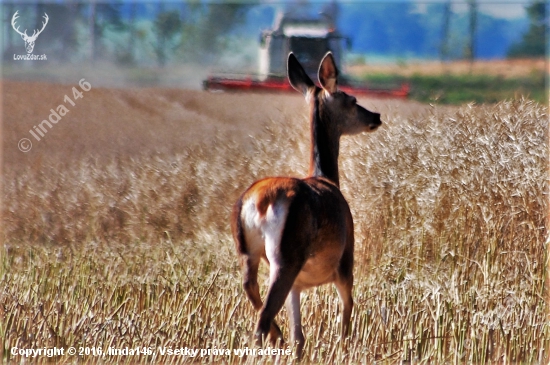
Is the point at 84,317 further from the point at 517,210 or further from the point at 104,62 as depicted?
the point at 104,62

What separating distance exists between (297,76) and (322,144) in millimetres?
644

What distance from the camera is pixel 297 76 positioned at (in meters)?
7.62

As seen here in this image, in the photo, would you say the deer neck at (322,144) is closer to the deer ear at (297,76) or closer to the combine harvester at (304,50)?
the deer ear at (297,76)

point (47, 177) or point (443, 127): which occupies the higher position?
point (443, 127)

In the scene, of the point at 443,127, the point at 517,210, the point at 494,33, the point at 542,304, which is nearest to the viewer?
the point at 542,304

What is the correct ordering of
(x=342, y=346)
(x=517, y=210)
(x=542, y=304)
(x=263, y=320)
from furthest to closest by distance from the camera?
(x=517, y=210)
(x=542, y=304)
(x=342, y=346)
(x=263, y=320)

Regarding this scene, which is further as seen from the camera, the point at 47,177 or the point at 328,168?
the point at 47,177

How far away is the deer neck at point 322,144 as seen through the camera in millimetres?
7383

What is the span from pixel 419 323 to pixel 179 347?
1782 millimetres

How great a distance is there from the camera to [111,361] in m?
6.33

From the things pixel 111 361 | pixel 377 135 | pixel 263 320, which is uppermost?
pixel 377 135

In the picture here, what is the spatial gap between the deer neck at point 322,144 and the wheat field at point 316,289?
1.10 metres

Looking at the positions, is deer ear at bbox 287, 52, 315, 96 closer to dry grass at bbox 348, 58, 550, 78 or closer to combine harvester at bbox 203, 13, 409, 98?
combine harvester at bbox 203, 13, 409, 98

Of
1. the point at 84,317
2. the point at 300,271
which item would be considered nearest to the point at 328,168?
the point at 300,271
